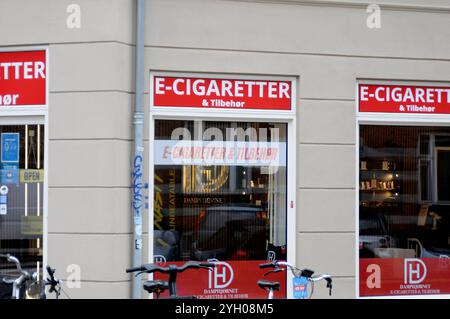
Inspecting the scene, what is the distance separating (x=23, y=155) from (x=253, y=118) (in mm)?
2687

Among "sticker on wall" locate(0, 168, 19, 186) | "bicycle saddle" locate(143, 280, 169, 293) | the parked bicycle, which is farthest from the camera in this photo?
"sticker on wall" locate(0, 168, 19, 186)

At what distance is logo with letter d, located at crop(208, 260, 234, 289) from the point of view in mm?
7387

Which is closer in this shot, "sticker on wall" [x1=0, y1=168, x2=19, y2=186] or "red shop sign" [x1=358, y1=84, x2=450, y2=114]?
"sticker on wall" [x1=0, y1=168, x2=19, y2=186]

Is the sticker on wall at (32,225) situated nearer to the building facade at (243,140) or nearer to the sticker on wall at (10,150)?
the building facade at (243,140)

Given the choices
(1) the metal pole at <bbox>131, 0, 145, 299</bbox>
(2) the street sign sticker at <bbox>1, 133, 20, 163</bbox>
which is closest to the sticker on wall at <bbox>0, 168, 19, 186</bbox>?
(2) the street sign sticker at <bbox>1, 133, 20, 163</bbox>

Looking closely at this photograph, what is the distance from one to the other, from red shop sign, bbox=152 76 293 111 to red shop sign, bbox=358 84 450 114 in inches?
39.4

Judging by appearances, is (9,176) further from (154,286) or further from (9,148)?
(154,286)

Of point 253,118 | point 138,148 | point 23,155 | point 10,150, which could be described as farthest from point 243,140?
point 10,150

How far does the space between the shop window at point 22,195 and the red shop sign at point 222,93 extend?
1476mm

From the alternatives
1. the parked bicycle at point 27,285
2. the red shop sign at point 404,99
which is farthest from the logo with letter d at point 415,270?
the parked bicycle at point 27,285

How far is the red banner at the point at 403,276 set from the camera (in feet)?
25.4

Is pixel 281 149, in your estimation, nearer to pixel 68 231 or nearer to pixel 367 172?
pixel 367 172

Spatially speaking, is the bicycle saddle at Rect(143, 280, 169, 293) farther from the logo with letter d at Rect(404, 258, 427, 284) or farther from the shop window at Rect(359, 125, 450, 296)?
the logo with letter d at Rect(404, 258, 427, 284)

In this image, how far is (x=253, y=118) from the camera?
24.7 ft
